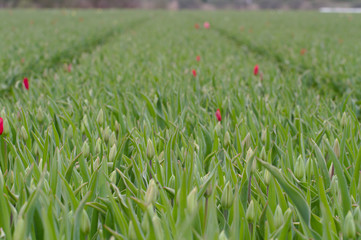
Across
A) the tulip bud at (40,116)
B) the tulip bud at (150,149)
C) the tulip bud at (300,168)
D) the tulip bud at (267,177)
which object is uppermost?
the tulip bud at (150,149)

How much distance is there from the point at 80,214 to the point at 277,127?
3.74ft

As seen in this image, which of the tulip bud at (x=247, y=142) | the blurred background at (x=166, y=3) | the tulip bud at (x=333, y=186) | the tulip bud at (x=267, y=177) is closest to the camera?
the tulip bud at (x=333, y=186)

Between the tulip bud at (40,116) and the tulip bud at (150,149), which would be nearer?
the tulip bud at (150,149)

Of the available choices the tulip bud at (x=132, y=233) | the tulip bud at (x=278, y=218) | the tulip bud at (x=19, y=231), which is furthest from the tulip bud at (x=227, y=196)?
the tulip bud at (x=19, y=231)

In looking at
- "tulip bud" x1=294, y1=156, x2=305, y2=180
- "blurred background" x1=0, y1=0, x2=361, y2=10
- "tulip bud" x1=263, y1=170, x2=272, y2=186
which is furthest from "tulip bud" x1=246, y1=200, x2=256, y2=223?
"blurred background" x1=0, y1=0, x2=361, y2=10

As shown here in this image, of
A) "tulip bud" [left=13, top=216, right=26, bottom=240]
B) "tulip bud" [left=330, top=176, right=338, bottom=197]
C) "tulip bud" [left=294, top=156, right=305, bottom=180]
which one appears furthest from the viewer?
"tulip bud" [left=294, top=156, right=305, bottom=180]

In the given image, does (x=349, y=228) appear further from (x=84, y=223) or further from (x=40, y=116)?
(x=40, y=116)

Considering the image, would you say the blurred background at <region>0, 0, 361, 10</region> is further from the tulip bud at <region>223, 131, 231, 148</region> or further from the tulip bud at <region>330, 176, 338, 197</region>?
the tulip bud at <region>330, 176, 338, 197</region>

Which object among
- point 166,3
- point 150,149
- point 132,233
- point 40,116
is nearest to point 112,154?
A: point 150,149

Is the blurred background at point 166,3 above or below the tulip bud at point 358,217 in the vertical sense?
below

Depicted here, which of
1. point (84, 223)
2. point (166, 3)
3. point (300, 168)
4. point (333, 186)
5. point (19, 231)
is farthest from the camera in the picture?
point (166, 3)

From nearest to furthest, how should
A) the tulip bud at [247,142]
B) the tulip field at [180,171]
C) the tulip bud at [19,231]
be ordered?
the tulip bud at [19,231] < the tulip field at [180,171] < the tulip bud at [247,142]

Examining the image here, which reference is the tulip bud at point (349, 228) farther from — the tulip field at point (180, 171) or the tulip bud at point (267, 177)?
the tulip bud at point (267, 177)

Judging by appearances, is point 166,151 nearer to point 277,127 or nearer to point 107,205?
point 107,205
